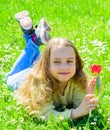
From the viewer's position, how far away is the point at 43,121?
397 cm

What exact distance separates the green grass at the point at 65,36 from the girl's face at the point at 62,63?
0.35m

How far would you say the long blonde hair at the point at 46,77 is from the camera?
12.9 feet

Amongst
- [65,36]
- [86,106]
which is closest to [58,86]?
[86,106]

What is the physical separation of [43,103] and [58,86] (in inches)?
9.0

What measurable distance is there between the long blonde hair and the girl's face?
47mm

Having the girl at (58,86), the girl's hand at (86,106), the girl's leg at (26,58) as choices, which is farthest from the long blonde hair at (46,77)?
the girl's leg at (26,58)

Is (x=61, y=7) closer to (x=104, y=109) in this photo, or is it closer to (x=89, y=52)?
(x=89, y=52)

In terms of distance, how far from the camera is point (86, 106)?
3.80 meters

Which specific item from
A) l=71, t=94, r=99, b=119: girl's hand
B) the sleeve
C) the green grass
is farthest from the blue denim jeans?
l=71, t=94, r=99, b=119: girl's hand

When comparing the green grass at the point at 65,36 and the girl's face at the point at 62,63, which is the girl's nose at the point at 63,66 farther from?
the green grass at the point at 65,36

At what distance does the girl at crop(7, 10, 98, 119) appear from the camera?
3.89 metres

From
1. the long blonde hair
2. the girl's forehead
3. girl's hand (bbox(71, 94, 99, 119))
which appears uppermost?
the girl's forehead

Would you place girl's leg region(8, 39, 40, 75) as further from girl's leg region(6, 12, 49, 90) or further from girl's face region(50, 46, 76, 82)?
girl's face region(50, 46, 76, 82)

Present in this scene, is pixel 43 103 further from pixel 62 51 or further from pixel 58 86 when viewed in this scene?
pixel 62 51
